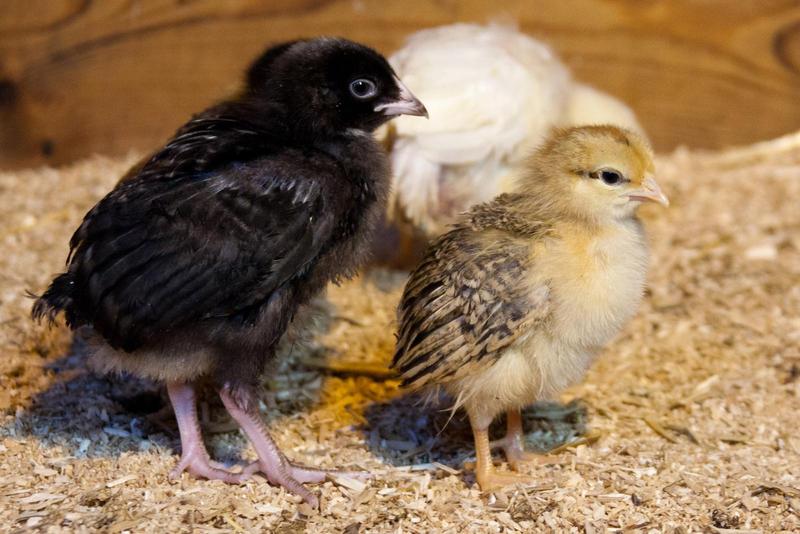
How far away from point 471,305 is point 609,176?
473 mm

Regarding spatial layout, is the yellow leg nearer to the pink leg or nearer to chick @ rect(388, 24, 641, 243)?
the pink leg

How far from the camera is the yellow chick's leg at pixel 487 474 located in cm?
237

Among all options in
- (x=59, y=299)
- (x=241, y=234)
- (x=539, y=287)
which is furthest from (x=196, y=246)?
(x=539, y=287)

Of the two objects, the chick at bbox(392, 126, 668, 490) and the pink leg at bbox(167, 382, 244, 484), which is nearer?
the chick at bbox(392, 126, 668, 490)

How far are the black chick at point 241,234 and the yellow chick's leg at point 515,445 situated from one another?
0.53 m

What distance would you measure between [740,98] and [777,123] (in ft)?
0.79

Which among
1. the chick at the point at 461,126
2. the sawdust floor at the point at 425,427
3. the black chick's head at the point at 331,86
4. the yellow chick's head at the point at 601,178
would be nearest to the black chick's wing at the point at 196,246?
the black chick's head at the point at 331,86

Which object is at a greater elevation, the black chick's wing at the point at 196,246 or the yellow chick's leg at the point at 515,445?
the black chick's wing at the point at 196,246

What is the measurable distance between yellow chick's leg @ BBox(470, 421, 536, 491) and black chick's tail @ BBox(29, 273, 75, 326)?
1.04 meters

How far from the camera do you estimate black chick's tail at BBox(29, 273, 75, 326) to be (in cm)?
224

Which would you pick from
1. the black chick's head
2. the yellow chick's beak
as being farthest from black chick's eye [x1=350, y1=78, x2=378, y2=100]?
the yellow chick's beak

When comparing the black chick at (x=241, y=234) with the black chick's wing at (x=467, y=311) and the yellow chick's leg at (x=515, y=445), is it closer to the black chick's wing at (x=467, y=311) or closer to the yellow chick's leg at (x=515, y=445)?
the black chick's wing at (x=467, y=311)

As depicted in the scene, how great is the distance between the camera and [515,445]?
8.49 ft

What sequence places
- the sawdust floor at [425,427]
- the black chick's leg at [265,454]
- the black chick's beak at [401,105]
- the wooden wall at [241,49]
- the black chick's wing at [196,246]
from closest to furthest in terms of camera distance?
1. the black chick's wing at [196,246]
2. the sawdust floor at [425,427]
3. the black chick's leg at [265,454]
4. the black chick's beak at [401,105]
5. the wooden wall at [241,49]
